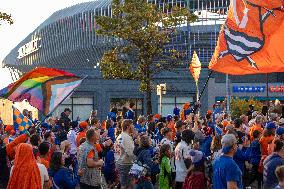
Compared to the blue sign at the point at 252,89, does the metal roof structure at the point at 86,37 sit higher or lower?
higher

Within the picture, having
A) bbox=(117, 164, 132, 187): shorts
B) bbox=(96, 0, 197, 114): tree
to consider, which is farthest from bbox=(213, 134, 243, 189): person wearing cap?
bbox=(96, 0, 197, 114): tree

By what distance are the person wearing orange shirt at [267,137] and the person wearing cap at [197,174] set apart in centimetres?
257

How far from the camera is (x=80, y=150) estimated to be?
13.1m

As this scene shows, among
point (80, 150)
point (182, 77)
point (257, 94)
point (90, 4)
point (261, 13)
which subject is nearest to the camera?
point (80, 150)

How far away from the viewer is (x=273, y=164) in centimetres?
1141

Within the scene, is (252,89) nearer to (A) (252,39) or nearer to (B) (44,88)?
(A) (252,39)

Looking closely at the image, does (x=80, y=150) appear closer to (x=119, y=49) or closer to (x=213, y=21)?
(x=119, y=49)

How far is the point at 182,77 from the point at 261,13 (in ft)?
162

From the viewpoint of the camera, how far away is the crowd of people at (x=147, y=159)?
10562 mm

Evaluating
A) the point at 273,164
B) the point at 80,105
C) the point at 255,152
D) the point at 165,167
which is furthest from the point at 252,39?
the point at 80,105

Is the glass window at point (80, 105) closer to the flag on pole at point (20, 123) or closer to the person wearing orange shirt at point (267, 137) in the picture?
the flag on pole at point (20, 123)

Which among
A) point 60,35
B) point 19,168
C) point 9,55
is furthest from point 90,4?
point 19,168

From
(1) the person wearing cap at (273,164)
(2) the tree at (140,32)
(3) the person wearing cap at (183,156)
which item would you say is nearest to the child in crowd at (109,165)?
(3) the person wearing cap at (183,156)

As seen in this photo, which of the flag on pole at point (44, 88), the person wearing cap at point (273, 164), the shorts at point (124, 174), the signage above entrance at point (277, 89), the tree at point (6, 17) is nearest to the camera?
the person wearing cap at point (273, 164)
